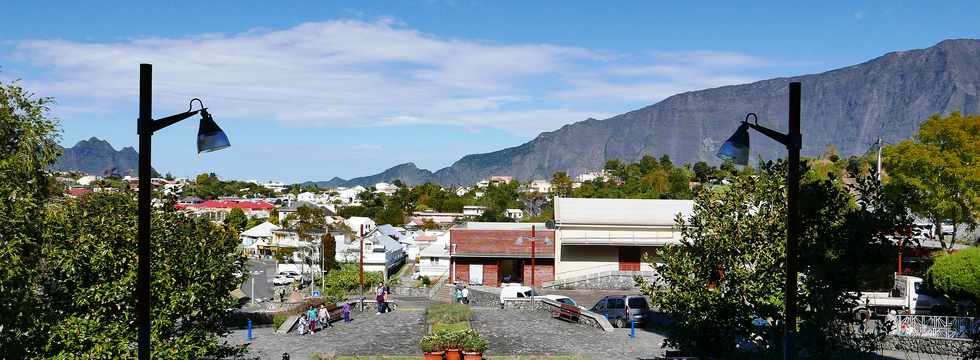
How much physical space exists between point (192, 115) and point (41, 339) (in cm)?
571

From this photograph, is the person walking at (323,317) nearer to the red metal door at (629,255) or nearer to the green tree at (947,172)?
the red metal door at (629,255)

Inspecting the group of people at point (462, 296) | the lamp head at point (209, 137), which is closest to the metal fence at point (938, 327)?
the group of people at point (462, 296)

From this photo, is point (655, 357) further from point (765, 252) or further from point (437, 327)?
point (765, 252)

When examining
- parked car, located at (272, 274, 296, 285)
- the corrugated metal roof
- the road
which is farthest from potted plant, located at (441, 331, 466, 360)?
parked car, located at (272, 274, 296, 285)

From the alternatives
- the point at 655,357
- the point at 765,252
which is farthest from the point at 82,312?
the point at 655,357

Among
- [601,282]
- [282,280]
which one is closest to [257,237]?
[282,280]

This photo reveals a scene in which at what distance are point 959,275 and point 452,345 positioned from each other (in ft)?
62.9

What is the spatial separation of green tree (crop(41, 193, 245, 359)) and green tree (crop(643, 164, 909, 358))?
8.16 metres

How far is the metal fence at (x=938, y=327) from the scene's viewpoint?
2777 cm

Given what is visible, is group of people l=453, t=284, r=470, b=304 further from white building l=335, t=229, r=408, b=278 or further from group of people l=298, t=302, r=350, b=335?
white building l=335, t=229, r=408, b=278

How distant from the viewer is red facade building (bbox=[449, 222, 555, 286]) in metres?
53.8

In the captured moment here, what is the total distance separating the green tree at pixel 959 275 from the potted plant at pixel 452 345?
61.8ft

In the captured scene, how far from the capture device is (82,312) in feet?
43.5

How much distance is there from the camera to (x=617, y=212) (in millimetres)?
56562
